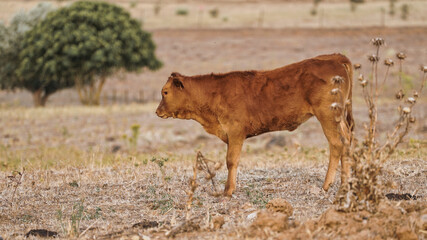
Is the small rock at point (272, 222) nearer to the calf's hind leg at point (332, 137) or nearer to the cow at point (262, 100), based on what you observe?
the cow at point (262, 100)

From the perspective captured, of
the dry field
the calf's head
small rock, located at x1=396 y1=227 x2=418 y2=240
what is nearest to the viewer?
small rock, located at x1=396 y1=227 x2=418 y2=240

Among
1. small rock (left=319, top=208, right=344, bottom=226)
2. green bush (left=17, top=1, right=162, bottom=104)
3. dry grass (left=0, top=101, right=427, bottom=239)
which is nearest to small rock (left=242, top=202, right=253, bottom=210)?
dry grass (left=0, top=101, right=427, bottom=239)

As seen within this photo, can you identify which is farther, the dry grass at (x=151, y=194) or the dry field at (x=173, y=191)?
the dry grass at (x=151, y=194)

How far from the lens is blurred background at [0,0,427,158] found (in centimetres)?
2191

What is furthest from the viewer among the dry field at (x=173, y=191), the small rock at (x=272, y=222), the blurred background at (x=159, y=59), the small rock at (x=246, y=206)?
the blurred background at (x=159, y=59)

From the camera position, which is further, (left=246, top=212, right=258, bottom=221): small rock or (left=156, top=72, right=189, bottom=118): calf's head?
(left=156, top=72, right=189, bottom=118): calf's head

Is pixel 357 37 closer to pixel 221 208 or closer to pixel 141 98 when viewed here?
pixel 141 98

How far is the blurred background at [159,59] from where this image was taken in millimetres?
21906

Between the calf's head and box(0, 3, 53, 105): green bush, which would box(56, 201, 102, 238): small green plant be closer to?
the calf's head

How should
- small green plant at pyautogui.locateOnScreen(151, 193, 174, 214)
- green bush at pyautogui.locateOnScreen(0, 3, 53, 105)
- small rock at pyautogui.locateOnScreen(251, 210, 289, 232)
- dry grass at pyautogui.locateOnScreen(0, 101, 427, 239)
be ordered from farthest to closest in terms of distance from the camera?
green bush at pyautogui.locateOnScreen(0, 3, 53, 105) → small green plant at pyautogui.locateOnScreen(151, 193, 174, 214) → dry grass at pyautogui.locateOnScreen(0, 101, 427, 239) → small rock at pyautogui.locateOnScreen(251, 210, 289, 232)

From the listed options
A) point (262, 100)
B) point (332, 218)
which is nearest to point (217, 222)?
point (332, 218)

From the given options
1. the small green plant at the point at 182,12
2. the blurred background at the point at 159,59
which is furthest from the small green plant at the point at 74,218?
the small green plant at the point at 182,12

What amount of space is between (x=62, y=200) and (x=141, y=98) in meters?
34.2

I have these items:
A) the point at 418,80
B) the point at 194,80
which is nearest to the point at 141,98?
the point at 418,80
